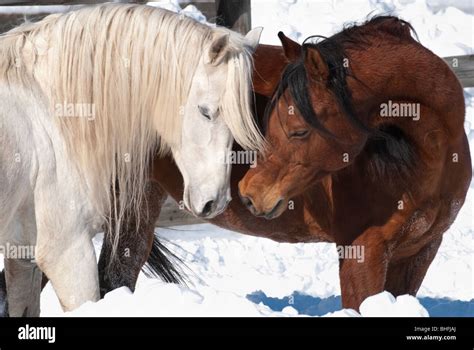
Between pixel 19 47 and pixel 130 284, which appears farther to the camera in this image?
pixel 130 284

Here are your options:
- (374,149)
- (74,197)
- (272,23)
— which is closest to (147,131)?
(74,197)

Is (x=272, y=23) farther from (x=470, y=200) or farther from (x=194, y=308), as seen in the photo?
(x=194, y=308)

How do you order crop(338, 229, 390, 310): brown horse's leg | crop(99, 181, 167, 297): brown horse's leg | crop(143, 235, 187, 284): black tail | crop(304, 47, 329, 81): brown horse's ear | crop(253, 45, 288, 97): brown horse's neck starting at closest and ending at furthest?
crop(304, 47, 329, 81): brown horse's ear → crop(338, 229, 390, 310): brown horse's leg → crop(253, 45, 288, 97): brown horse's neck → crop(99, 181, 167, 297): brown horse's leg → crop(143, 235, 187, 284): black tail

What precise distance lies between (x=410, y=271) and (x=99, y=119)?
1.50 m

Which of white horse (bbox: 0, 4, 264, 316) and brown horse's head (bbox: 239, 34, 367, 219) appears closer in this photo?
white horse (bbox: 0, 4, 264, 316)

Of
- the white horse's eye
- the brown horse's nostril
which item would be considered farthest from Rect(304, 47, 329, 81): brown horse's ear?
the brown horse's nostril

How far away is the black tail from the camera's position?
4930 mm

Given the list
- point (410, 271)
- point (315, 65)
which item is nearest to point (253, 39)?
point (315, 65)

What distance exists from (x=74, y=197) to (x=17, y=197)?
0.21m

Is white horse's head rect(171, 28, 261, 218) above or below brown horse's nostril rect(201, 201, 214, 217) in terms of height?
above

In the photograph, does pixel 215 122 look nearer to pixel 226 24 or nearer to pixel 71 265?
pixel 71 265

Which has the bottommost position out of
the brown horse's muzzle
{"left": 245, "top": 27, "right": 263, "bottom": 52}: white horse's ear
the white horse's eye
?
the brown horse's muzzle

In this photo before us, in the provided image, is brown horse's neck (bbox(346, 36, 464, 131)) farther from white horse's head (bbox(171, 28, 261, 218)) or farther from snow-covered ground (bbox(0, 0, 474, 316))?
snow-covered ground (bbox(0, 0, 474, 316))

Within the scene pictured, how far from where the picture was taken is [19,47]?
12.8 ft
